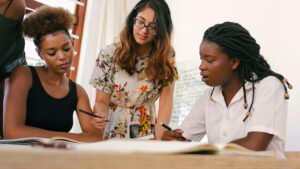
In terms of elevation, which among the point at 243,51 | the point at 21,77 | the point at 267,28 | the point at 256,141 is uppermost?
the point at 267,28

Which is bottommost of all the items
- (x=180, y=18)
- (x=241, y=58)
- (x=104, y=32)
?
(x=241, y=58)

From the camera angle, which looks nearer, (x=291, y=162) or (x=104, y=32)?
(x=291, y=162)

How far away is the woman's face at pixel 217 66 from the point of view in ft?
3.92

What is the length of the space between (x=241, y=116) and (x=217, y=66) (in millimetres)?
218

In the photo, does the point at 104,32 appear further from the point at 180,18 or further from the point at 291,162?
the point at 291,162

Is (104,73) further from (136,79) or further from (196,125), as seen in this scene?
(196,125)

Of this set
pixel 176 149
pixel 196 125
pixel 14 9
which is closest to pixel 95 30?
pixel 14 9

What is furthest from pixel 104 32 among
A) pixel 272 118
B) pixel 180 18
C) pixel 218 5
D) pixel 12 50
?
pixel 272 118

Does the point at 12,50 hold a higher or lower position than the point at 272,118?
higher

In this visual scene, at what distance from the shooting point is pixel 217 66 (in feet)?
3.93

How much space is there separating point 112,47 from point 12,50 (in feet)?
1.67

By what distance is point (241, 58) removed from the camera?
3.94ft

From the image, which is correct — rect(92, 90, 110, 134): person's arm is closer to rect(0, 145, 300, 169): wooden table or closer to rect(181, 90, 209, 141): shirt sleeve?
rect(181, 90, 209, 141): shirt sleeve

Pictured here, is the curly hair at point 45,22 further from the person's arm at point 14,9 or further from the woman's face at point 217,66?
the woman's face at point 217,66
